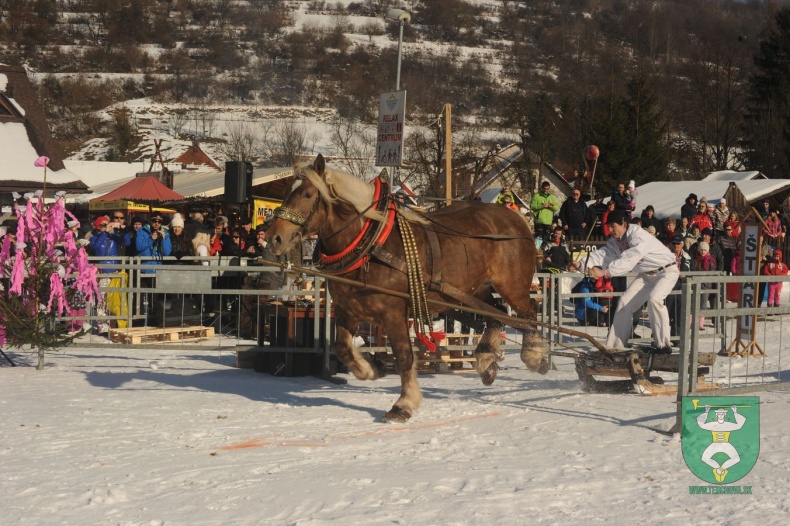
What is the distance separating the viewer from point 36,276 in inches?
471

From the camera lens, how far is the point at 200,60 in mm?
154375

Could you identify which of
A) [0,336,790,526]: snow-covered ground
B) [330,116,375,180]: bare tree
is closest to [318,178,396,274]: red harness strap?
[0,336,790,526]: snow-covered ground

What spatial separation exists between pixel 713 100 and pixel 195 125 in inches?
1996

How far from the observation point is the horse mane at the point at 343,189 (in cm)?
901

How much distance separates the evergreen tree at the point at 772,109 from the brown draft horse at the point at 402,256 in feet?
140

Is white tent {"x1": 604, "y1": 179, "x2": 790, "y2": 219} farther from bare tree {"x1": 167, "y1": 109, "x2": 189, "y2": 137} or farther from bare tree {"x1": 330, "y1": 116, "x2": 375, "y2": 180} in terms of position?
bare tree {"x1": 167, "y1": 109, "x2": 189, "y2": 137}

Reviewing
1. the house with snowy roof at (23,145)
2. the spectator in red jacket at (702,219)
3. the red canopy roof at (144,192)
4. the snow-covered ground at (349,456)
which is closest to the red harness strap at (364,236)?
the snow-covered ground at (349,456)

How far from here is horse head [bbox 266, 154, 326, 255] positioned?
873 cm

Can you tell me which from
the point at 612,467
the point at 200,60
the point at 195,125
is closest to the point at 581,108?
the point at 195,125

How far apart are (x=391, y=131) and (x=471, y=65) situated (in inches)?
5257

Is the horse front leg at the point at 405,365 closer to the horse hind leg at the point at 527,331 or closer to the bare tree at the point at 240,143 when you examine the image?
the horse hind leg at the point at 527,331

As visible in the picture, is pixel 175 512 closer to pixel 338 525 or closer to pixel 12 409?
pixel 338 525

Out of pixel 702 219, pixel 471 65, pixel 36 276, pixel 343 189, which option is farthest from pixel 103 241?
pixel 471 65

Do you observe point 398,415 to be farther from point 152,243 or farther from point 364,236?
point 152,243
